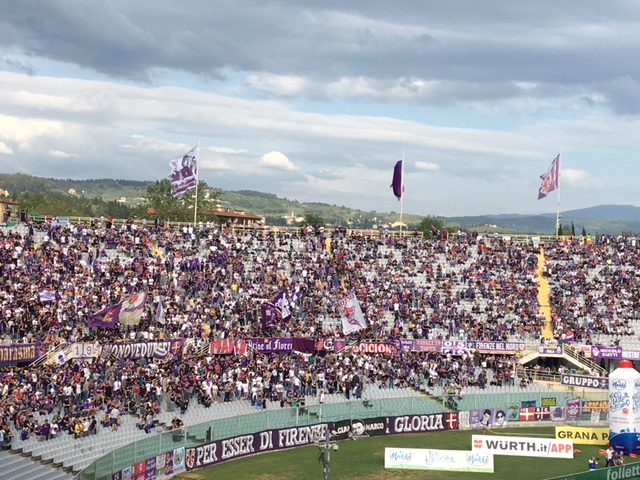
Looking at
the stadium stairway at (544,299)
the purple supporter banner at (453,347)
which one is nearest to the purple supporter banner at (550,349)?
the stadium stairway at (544,299)

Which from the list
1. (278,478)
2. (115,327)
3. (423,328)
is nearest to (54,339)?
(115,327)

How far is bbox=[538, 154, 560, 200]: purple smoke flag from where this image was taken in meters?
77.1

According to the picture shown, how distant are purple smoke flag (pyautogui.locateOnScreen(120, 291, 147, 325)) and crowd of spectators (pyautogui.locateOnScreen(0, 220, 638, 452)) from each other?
94 cm

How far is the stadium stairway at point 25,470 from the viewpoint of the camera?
3167 cm

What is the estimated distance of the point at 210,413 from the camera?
4378cm

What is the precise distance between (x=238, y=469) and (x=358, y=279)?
2937 cm

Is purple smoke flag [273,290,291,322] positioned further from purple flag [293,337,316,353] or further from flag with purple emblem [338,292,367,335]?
flag with purple emblem [338,292,367,335]

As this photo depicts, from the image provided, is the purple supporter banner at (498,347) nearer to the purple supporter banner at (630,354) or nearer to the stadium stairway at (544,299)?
the stadium stairway at (544,299)

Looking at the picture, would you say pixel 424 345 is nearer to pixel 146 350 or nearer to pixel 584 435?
pixel 584 435

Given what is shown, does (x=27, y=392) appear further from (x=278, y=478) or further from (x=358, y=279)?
(x=358, y=279)

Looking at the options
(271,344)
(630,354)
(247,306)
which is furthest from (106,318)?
(630,354)

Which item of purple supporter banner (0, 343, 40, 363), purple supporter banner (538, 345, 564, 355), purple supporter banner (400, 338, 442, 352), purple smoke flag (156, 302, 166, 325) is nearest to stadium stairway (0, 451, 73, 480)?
purple supporter banner (0, 343, 40, 363)

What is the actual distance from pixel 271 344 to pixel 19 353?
50.0 ft

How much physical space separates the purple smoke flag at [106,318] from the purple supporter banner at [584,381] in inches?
1061
